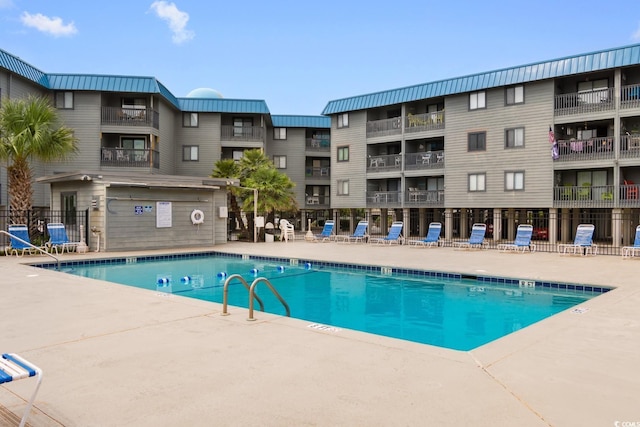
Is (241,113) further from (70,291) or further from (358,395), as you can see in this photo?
(358,395)

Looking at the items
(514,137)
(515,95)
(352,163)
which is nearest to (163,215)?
(352,163)

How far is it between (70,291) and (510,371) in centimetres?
794

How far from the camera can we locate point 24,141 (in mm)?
16531

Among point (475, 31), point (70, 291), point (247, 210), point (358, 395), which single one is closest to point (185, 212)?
point (247, 210)

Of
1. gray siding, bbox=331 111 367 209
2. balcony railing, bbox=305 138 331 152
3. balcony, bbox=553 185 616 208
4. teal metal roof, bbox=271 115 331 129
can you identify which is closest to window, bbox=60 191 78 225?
gray siding, bbox=331 111 367 209

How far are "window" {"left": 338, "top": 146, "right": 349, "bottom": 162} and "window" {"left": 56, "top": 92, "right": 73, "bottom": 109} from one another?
16.7 metres

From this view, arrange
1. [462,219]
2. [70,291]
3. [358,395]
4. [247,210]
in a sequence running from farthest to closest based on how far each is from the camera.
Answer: [462,219] → [247,210] → [70,291] → [358,395]

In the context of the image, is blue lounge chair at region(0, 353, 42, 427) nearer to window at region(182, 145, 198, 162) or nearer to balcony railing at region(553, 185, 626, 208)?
balcony railing at region(553, 185, 626, 208)

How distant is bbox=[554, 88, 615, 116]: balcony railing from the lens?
71.7 ft

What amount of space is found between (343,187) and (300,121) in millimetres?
8244

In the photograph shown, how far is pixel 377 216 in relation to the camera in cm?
4259

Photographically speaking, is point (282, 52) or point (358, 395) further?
point (282, 52)

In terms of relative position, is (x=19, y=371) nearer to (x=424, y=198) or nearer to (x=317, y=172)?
(x=424, y=198)

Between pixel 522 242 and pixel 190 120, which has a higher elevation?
pixel 190 120
